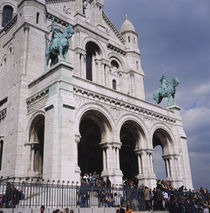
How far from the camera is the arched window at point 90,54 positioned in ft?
95.2

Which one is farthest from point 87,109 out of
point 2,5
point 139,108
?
point 2,5

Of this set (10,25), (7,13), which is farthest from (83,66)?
(7,13)

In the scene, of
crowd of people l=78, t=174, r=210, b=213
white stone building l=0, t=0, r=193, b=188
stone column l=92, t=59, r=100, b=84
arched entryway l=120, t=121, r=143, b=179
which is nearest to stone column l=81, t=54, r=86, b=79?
white stone building l=0, t=0, r=193, b=188

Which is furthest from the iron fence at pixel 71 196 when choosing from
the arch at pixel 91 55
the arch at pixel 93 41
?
the arch at pixel 93 41

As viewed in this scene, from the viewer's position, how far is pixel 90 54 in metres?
29.6

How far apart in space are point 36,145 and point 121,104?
7021 mm

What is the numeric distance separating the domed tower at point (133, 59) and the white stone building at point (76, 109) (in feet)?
0.44

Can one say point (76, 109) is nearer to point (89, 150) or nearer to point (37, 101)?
point (37, 101)

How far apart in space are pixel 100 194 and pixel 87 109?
256 inches

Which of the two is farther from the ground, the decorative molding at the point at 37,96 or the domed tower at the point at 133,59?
the domed tower at the point at 133,59

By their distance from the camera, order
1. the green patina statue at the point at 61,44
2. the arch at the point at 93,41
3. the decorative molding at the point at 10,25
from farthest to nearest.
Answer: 1. the arch at the point at 93,41
2. the decorative molding at the point at 10,25
3. the green patina statue at the point at 61,44

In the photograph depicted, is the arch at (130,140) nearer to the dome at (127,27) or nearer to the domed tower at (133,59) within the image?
the domed tower at (133,59)

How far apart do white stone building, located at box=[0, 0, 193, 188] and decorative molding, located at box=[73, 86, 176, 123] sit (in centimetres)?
7

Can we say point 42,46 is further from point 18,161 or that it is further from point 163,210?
point 163,210
